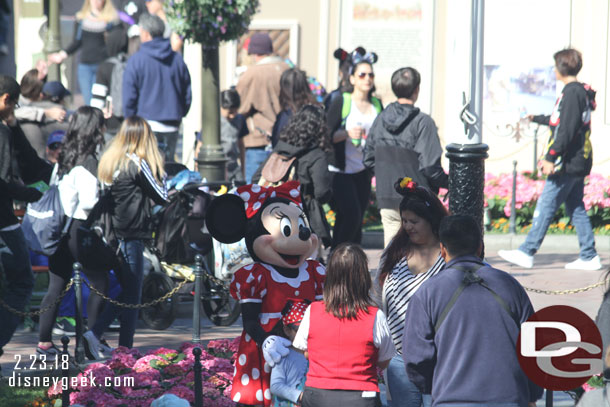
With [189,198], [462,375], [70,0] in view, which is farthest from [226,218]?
[70,0]

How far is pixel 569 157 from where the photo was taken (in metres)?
11.0

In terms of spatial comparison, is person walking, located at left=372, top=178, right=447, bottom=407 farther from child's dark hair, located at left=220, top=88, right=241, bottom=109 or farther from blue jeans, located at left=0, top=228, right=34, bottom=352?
child's dark hair, located at left=220, top=88, right=241, bottom=109

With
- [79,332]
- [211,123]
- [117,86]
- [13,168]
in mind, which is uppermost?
[117,86]

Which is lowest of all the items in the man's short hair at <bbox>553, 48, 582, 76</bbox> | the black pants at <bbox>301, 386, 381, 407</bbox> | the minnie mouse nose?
the black pants at <bbox>301, 386, 381, 407</bbox>

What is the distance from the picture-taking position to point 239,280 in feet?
18.4

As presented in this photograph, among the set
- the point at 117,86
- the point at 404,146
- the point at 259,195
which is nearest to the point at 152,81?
the point at 117,86

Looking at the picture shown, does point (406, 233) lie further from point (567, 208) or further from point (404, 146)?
point (567, 208)

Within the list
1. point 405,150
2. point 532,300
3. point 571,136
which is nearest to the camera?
point 405,150

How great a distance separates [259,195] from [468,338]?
1.85 m

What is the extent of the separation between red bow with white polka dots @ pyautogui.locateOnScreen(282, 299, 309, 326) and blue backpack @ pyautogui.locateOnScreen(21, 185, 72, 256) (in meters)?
3.05

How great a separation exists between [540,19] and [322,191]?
31.8 ft

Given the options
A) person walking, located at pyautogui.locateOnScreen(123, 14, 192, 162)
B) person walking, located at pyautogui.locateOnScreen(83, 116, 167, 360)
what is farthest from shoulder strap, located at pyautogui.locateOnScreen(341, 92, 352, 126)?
person walking, located at pyautogui.locateOnScreen(83, 116, 167, 360)

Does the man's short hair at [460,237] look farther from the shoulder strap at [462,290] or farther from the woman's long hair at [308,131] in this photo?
the woman's long hair at [308,131]

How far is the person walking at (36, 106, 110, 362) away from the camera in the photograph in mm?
7836
